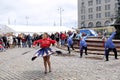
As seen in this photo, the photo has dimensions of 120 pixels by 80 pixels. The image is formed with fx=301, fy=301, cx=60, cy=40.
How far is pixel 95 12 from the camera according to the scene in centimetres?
11469

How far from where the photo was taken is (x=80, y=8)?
120 metres

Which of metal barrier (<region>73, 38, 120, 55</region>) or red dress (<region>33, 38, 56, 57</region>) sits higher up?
red dress (<region>33, 38, 56, 57</region>)

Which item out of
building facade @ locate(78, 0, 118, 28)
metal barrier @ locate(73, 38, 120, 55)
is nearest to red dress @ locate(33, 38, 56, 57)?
metal barrier @ locate(73, 38, 120, 55)

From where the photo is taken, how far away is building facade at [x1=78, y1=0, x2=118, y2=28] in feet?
360

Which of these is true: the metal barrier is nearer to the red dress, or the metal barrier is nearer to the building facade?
the red dress

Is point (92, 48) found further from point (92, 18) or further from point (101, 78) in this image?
point (92, 18)

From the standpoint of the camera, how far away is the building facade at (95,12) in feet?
360

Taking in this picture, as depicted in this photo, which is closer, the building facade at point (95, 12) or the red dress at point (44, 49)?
the red dress at point (44, 49)

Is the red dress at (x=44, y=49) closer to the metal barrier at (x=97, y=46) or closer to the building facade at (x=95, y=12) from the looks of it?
the metal barrier at (x=97, y=46)

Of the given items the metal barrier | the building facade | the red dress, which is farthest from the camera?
the building facade

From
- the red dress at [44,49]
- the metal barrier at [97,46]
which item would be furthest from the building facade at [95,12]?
the red dress at [44,49]

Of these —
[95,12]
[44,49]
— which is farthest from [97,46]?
[95,12]

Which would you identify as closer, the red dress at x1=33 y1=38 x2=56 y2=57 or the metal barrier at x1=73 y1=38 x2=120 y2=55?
the red dress at x1=33 y1=38 x2=56 y2=57

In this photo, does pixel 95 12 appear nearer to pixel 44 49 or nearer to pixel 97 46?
pixel 97 46
